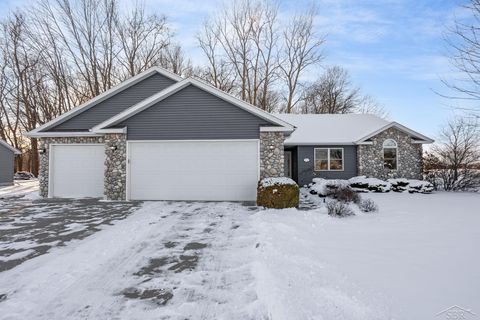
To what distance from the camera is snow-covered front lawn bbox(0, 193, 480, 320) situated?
116 inches

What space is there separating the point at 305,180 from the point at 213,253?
1306 cm

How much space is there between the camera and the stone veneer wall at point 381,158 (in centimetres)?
1627

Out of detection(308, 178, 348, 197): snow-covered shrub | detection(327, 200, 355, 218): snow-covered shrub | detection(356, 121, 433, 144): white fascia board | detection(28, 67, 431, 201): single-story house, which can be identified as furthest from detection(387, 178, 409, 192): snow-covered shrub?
detection(327, 200, 355, 218): snow-covered shrub

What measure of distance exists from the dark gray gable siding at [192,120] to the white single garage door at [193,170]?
12.9 inches

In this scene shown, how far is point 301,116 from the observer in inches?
798

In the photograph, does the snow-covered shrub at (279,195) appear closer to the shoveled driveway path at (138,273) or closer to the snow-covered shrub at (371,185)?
the shoveled driveway path at (138,273)

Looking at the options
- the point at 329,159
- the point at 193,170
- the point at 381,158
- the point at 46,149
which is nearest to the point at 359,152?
the point at 381,158

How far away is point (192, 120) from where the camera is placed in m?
11.1

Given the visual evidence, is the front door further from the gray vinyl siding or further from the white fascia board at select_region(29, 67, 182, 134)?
the white fascia board at select_region(29, 67, 182, 134)

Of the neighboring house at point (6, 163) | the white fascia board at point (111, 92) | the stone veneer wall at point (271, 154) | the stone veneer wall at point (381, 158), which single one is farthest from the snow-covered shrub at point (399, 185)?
the neighboring house at point (6, 163)

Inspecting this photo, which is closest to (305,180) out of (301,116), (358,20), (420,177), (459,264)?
(301,116)

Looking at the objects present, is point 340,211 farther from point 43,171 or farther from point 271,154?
point 43,171

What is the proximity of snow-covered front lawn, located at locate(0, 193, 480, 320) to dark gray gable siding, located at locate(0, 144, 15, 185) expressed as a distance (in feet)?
65.5

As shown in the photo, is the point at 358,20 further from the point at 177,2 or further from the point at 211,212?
the point at 211,212
